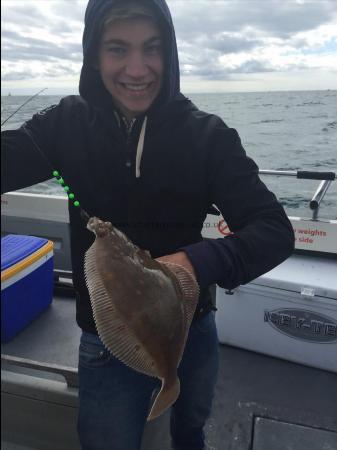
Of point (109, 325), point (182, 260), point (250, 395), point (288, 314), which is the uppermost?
point (182, 260)

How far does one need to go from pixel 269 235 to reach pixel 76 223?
2.89 ft

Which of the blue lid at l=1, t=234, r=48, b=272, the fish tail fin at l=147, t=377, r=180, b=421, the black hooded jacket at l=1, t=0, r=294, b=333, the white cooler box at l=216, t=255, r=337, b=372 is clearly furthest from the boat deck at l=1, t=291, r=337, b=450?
the fish tail fin at l=147, t=377, r=180, b=421

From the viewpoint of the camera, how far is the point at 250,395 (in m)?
2.89

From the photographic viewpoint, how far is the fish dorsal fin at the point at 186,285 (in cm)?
123

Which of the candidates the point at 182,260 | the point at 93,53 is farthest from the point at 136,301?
the point at 93,53

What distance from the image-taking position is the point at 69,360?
2816mm

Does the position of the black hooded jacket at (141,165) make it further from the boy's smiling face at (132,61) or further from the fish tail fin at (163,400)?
the fish tail fin at (163,400)

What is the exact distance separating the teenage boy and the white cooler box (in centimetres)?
128

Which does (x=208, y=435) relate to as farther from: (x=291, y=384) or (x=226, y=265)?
(x=226, y=265)

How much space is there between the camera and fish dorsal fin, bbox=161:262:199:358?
1.23 meters

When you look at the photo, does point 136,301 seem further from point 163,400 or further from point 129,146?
point 129,146

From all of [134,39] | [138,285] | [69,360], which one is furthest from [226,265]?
[69,360]

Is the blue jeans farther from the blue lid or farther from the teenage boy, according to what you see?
the blue lid

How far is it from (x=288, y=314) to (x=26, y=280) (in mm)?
1987
